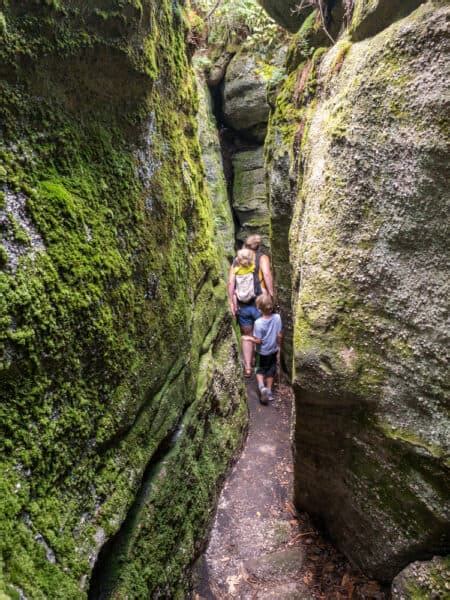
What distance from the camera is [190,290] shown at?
3582 mm

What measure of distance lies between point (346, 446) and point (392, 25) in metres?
3.03

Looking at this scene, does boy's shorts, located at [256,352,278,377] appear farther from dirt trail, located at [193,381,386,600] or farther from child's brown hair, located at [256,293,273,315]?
dirt trail, located at [193,381,386,600]

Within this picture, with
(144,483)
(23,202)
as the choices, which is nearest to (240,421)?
(144,483)

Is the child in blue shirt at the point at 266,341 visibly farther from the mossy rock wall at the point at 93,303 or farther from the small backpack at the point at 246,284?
the mossy rock wall at the point at 93,303

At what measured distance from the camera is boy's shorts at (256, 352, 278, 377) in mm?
6309

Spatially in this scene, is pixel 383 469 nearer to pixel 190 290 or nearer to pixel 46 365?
pixel 190 290

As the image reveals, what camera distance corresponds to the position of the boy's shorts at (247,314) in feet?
23.6

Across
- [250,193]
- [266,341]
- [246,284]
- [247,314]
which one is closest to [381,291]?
[266,341]

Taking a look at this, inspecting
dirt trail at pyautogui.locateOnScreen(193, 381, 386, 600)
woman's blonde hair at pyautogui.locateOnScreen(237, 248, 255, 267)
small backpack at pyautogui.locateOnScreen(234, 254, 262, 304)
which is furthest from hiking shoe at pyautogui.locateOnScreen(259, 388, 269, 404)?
woman's blonde hair at pyautogui.locateOnScreen(237, 248, 255, 267)

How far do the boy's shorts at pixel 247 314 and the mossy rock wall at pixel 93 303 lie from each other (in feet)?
12.5

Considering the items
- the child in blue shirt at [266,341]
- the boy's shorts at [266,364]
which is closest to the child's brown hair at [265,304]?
the child in blue shirt at [266,341]

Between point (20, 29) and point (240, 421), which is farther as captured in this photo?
point (240, 421)

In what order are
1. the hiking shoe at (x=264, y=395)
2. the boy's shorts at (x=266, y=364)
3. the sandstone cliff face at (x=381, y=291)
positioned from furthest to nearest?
the boy's shorts at (x=266, y=364)
the hiking shoe at (x=264, y=395)
the sandstone cliff face at (x=381, y=291)

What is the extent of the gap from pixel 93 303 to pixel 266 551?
119 inches
